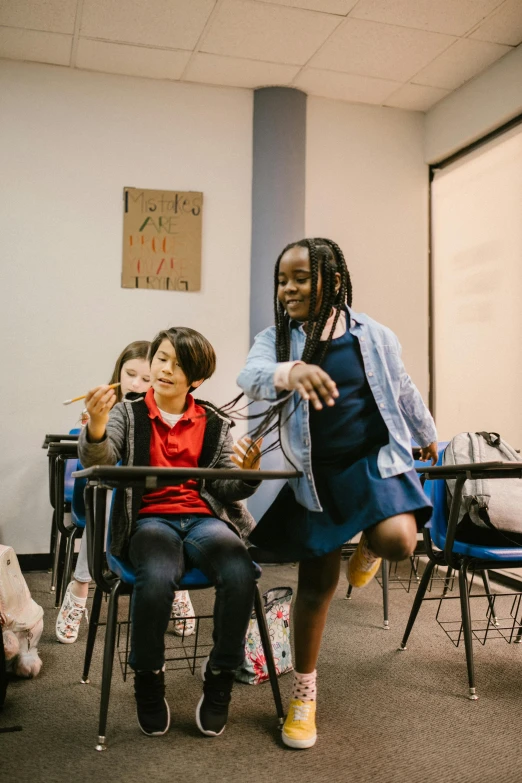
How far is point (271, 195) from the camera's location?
14.3 feet

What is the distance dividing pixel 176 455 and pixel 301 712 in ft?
2.56

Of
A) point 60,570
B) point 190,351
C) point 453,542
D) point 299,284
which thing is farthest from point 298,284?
point 60,570

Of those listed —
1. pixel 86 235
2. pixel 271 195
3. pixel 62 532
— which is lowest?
pixel 62 532

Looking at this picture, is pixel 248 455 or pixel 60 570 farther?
pixel 60 570

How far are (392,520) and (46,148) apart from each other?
335 centimetres

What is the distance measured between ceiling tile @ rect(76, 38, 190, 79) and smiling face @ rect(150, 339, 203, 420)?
8.29 feet

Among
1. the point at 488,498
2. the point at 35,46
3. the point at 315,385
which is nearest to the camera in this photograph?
the point at 315,385

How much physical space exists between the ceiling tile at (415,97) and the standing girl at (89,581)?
2555mm

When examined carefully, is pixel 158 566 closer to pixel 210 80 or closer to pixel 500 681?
pixel 500 681

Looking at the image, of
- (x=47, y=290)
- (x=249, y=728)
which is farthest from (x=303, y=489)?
(x=47, y=290)

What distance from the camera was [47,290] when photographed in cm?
414

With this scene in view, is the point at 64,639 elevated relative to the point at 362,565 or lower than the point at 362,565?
lower

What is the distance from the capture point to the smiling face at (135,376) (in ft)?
9.95

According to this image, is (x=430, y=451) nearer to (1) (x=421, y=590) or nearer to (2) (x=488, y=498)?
(2) (x=488, y=498)
